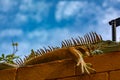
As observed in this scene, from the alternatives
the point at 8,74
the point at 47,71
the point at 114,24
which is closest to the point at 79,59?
the point at 47,71

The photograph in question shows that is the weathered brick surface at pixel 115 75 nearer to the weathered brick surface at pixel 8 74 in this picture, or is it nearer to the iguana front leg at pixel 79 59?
the iguana front leg at pixel 79 59

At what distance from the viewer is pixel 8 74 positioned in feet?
29.8

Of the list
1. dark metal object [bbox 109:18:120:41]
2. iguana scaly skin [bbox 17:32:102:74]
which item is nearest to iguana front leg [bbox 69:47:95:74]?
iguana scaly skin [bbox 17:32:102:74]

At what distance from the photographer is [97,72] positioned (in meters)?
7.78

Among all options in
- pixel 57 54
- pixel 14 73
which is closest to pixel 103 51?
pixel 57 54

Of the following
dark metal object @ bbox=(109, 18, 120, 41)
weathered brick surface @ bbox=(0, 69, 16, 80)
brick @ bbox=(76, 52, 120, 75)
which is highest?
dark metal object @ bbox=(109, 18, 120, 41)

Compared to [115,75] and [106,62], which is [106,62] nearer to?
[106,62]

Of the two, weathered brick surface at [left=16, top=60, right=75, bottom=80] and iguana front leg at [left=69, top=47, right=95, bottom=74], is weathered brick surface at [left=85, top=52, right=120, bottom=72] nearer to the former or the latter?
iguana front leg at [left=69, top=47, right=95, bottom=74]

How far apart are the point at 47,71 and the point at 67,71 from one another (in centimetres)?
46

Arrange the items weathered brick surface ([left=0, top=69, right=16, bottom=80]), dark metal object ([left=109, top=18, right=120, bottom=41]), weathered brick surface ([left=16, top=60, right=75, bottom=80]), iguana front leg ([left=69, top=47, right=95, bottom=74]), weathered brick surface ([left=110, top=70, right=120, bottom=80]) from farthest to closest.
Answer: dark metal object ([left=109, top=18, right=120, bottom=41]) → weathered brick surface ([left=0, top=69, right=16, bottom=80]) → weathered brick surface ([left=16, top=60, right=75, bottom=80]) → iguana front leg ([left=69, top=47, right=95, bottom=74]) → weathered brick surface ([left=110, top=70, right=120, bottom=80])

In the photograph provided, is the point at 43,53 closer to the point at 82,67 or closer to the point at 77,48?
the point at 77,48

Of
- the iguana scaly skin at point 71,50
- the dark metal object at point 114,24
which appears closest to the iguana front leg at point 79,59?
the iguana scaly skin at point 71,50

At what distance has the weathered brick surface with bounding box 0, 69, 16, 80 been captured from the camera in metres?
8.98

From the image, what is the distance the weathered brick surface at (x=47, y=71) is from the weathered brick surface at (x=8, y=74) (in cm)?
13
